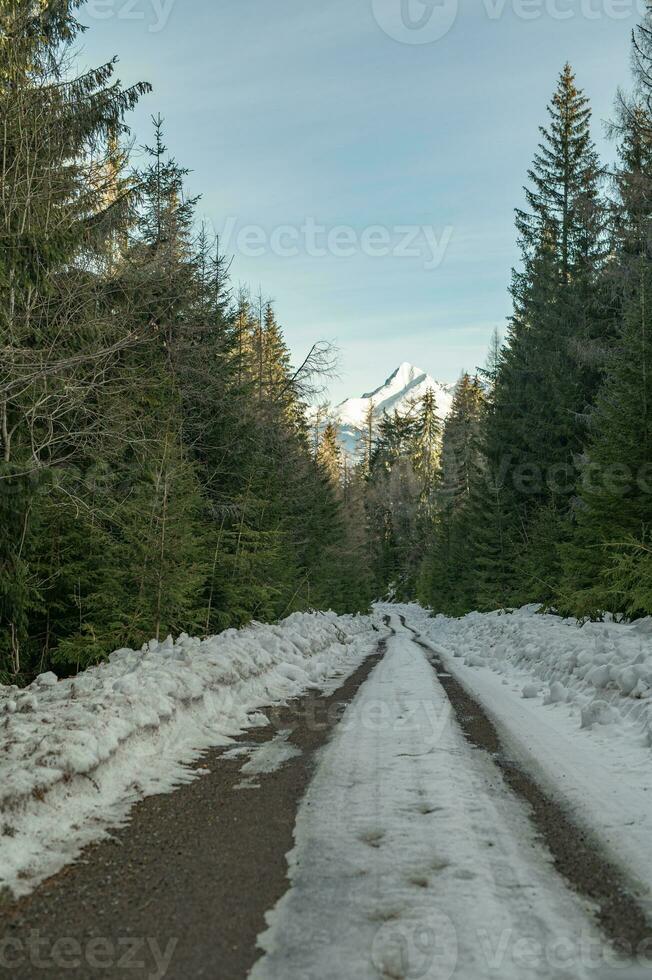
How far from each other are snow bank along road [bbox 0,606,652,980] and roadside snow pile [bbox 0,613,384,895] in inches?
1.0

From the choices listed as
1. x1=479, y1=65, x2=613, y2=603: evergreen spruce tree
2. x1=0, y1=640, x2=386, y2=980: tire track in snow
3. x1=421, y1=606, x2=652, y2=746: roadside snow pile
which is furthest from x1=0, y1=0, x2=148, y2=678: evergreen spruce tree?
x1=479, y1=65, x2=613, y2=603: evergreen spruce tree

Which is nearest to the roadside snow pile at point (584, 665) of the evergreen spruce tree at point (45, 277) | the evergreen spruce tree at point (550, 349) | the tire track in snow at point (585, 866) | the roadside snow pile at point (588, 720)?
the roadside snow pile at point (588, 720)

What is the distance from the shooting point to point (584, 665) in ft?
28.5

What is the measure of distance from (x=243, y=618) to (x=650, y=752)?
1076cm

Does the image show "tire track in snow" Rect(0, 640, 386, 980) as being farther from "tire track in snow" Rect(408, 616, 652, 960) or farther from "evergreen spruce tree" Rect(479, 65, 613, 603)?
"evergreen spruce tree" Rect(479, 65, 613, 603)

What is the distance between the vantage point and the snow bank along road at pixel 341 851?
2.47 meters

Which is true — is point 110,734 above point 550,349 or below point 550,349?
below

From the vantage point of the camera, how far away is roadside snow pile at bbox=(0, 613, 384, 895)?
3631mm

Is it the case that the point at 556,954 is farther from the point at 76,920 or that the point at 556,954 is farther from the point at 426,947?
the point at 76,920

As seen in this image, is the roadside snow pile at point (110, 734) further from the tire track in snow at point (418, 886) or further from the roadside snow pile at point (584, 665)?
the roadside snow pile at point (584, 665)

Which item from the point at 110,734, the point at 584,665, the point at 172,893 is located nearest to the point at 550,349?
the point at 584,665

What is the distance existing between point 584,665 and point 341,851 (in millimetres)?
6270

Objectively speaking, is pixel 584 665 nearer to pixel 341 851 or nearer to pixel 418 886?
pixel 341 851

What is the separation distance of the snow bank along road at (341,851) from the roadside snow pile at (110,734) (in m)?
0.03
